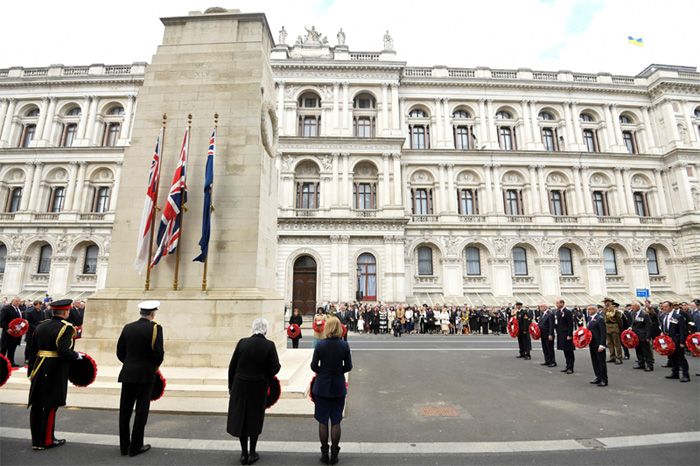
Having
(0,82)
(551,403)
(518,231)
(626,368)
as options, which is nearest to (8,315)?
(551,403)

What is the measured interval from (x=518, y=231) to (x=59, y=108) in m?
44.8

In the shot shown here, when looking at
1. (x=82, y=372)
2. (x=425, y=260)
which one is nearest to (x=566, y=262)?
(x=425, y=260)

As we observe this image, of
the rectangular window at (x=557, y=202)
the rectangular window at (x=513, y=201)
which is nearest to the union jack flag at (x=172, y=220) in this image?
the rectangular window at (x=513, y=201)

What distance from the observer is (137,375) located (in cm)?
445

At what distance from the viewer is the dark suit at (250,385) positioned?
4.17 m

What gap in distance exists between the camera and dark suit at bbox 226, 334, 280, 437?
4168 mm

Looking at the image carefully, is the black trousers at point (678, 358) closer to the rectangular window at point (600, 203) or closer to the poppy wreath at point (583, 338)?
the poppy wreath at point (583, 338)

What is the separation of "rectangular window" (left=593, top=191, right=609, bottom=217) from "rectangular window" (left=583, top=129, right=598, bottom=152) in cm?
443

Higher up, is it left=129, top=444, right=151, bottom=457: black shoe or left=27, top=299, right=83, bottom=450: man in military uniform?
left=27, top=299, right=83, bottom=450: man in military uniform

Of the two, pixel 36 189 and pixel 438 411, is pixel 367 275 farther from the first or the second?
pixel 36 189

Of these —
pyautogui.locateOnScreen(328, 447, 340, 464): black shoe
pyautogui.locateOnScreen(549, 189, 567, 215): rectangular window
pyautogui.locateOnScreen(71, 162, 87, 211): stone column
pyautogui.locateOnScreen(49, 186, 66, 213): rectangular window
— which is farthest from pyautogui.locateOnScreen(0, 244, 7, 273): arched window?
pyautogui.locateOnScreen(549, 189, 567, 215): rectangular window

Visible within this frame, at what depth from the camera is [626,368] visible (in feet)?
35.9

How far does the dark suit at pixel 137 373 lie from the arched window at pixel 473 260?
2844 centimetres

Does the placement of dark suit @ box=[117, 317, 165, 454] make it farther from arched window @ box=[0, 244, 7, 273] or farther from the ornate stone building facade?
arched window @ box=[0, 244, 7, 273]
